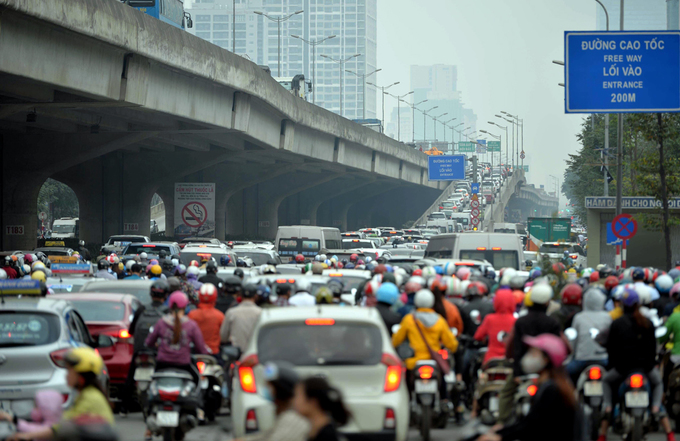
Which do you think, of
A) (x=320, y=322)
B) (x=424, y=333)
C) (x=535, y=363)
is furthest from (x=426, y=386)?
(x=535, y=363)

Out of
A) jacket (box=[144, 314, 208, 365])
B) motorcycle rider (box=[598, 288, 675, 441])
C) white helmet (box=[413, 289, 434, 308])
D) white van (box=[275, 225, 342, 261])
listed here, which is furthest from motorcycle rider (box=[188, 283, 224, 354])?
white van (box=[275, 225, 342, 261])

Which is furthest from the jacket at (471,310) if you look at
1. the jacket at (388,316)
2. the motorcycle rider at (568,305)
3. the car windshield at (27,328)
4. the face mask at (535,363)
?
the face mask at (535,363)

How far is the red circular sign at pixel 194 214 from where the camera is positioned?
47.4m

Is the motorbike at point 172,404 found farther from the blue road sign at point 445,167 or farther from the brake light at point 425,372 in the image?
the blue road sign at point 445,167

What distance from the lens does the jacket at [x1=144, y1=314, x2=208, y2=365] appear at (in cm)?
923

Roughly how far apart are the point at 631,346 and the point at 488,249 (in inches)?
558

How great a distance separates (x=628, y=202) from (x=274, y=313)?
28265 millimetres

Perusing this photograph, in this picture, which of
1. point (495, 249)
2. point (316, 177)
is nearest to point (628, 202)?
point (495, 249)

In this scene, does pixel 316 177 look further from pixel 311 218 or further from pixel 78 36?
pixel 78 36

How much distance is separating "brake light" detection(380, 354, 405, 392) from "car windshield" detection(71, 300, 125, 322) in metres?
5.11

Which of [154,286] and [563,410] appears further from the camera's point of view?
[154,286]

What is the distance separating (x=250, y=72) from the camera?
37.0 m

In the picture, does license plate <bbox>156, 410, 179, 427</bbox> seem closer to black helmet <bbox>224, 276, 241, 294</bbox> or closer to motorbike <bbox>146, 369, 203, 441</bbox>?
motorbike <bbox>146, 369, 203, 441</bbox>

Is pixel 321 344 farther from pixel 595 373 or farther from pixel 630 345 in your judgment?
pixel 630 345
